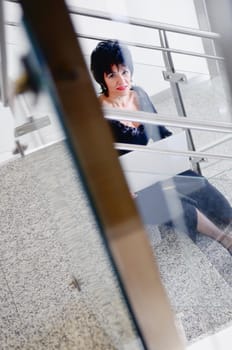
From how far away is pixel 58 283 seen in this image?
1.50 metres

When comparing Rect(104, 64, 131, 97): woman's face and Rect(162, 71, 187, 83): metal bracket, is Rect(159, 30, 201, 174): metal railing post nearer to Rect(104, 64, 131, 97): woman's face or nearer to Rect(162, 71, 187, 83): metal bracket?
Rect(162, 71, 187, 83): metal bracket

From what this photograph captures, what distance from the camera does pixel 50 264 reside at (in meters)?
1.58

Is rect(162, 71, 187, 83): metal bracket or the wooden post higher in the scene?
the wooden post

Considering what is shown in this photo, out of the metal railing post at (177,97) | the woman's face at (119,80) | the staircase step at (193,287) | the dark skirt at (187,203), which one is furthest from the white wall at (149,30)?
the staircase step at (193,287)

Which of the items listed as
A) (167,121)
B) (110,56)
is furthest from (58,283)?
(110,56)

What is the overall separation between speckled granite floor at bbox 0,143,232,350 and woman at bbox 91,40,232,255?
0.36 feet

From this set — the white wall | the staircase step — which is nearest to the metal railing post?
the white wall

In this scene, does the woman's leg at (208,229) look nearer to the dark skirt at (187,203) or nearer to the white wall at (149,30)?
the dark skirt at (187,203)

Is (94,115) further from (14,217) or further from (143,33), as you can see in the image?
(143,33)

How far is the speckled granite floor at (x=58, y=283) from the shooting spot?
1245 mm

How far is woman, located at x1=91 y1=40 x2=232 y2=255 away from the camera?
1.73 m

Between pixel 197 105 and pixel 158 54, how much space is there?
0.60 m

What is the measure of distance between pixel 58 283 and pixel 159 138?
2.86 ft

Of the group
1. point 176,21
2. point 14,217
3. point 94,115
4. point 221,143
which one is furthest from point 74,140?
point 176,21
